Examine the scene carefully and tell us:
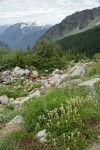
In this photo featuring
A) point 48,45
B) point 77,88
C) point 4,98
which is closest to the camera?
point 77,88

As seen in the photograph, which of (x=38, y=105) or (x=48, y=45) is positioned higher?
(x=38, y=105)

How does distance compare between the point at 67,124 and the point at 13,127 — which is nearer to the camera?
the point at 67,124

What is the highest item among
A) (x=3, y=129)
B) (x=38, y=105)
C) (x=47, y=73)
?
(x=38, y=105)

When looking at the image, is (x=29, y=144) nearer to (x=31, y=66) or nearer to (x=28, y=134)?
(x=28, y=134)

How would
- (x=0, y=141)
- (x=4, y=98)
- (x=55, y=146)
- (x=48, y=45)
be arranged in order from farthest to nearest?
(x=48, y=45), (x=4, y=98), (x=0, y=141), (x=55, y=146)

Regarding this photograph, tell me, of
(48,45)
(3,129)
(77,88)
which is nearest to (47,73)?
(48,45)

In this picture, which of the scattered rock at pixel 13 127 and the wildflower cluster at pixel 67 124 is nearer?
the wildflower cluster at pixel 67 124

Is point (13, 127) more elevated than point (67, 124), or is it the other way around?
point (67, 124)

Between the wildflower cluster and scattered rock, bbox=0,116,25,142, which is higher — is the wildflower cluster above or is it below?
above

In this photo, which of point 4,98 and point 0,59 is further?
point 0,59

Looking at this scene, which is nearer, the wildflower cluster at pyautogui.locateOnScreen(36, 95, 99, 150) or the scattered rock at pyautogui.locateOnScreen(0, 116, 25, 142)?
the wildflower cluster at pyautogui.locateOnScreen(36, 95, 99, 150)

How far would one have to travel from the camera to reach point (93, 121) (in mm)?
8859

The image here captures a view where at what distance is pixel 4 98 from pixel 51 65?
43.7ft

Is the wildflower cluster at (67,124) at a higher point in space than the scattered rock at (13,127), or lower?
higher
